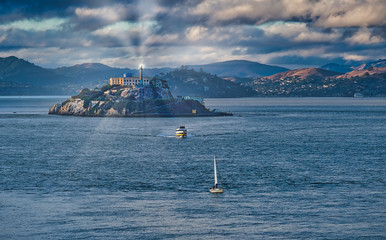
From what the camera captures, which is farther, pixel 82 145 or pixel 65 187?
pixel 82 145

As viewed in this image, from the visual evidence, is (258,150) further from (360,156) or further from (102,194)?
(102,194)

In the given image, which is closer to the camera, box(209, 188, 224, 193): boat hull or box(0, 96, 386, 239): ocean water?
box(0, 96, 386, 239): ocean water

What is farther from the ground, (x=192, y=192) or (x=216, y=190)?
(x=216, y=190)

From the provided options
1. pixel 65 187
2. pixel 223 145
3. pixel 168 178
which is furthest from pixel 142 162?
pixel 223 145

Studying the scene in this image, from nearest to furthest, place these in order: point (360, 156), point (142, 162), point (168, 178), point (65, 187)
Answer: point (65, 187) → point (168, 178) → point (142, 162) → point (360, 156)

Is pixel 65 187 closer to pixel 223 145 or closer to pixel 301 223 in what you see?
pixel 301 223

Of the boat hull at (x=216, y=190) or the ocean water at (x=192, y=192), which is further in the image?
the boat hull at (x=216, y=190)

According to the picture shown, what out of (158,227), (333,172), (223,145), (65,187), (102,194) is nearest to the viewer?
(158,227)

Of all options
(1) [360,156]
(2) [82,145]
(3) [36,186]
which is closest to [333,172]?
(1) [360,156]

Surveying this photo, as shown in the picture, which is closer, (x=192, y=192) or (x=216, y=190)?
(x=216, y=190)
